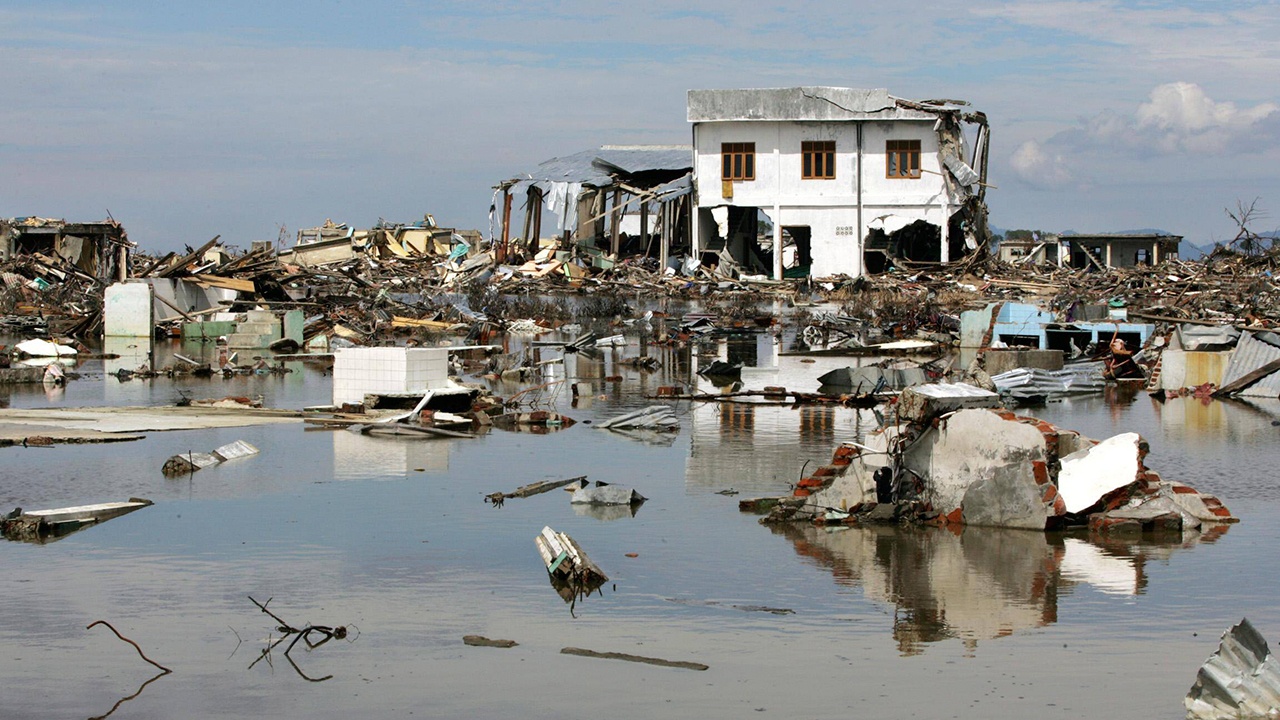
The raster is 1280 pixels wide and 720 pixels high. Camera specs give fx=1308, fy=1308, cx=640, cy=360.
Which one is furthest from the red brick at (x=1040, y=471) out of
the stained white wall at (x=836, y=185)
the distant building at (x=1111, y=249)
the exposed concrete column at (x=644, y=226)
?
the distant building at (x=1111, y=249)

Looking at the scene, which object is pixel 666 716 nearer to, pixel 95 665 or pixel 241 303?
pixel 95 665

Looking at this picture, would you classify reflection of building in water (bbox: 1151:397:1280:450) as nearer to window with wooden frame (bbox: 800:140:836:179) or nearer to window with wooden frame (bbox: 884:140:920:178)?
window with wooden frame (bbox: 884:140:920:178)

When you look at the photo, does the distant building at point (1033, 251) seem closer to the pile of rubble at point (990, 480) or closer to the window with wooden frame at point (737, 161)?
the window with wooden frame at point (737, 161)

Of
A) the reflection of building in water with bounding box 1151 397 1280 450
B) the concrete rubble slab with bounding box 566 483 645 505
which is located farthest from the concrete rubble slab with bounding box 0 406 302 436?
the reflection of building in water with bounding box 1151 397 1280 450

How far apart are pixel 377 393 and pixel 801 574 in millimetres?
7683

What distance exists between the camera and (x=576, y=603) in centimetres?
702

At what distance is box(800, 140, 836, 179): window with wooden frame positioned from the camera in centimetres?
4159

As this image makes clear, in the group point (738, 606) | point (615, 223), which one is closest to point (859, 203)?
point (615, 223)

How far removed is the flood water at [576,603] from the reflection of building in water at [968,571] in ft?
0.08

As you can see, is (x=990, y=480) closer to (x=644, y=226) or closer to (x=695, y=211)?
(x=695, y=211)

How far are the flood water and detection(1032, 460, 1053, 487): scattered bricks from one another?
37 centimetres

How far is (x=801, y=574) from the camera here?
7652 millimetres

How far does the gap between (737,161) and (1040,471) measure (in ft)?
112

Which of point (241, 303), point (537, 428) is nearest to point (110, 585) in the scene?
point (537, 428)
